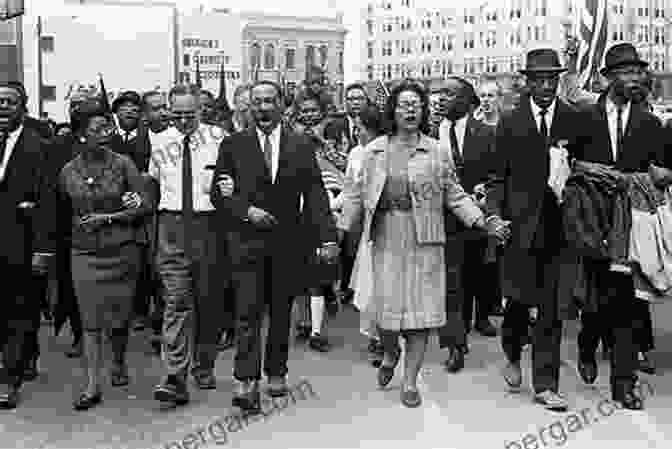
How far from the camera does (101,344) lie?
752cm

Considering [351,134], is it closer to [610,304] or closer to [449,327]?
[449,327]

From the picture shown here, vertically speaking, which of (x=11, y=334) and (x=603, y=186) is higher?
(x=603, y=186)

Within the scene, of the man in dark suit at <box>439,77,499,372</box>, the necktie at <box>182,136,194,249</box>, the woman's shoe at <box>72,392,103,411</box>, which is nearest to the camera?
the woman's shoe at <box>72,392,103,411</box>

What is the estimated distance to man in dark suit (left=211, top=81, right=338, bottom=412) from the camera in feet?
23.0

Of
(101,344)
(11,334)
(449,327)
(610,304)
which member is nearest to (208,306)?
(101,344)

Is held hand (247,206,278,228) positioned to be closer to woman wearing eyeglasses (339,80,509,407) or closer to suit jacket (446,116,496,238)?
woman wearing eyeglasses (339,80,509,407)

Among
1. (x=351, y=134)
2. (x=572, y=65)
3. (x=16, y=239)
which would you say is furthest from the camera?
(x=351, y=134)

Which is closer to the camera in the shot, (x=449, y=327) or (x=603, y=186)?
(x=603, y=186)

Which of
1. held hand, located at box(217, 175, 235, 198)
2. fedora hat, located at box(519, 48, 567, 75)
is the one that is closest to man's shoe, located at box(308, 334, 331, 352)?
held hand, located at box(217, 175, 235, 198)

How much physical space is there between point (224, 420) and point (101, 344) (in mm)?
1143

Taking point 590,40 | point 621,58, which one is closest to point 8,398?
point 621,58

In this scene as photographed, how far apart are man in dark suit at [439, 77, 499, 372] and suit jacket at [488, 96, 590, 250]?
4.30 ft

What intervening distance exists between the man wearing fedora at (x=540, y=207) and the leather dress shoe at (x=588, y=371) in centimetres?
73

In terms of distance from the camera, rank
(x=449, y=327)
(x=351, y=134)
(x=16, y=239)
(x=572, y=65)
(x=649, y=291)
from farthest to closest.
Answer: (x=351, y=134) < (x=572, y=65) < (x=449, y=327) < (x=16, y=239) < (x=649, y=291)
